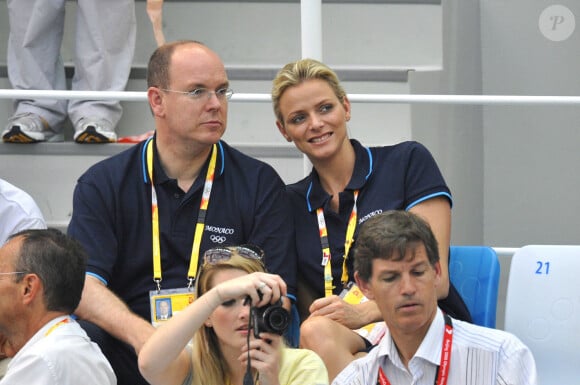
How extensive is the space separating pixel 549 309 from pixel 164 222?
1.01m

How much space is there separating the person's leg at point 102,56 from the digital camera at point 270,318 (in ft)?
6.89

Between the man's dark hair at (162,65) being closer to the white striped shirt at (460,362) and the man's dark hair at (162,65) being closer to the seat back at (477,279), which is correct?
the seat back at (477,279)

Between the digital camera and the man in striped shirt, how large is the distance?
23 cm

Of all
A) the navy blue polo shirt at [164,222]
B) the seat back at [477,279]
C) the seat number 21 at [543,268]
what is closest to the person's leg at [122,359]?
the navy blue polo shirt at [164,222]

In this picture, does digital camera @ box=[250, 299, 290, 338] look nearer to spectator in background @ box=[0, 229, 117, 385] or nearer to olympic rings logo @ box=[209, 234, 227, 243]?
spectator in background @ box=[0, 229, 117, 385]

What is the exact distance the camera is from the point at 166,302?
9.82ft

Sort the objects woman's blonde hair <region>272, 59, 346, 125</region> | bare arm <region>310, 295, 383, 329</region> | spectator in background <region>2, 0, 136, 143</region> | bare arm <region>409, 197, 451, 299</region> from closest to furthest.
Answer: bare arm <region>310, 295, 383, 329</region> → bare arm <region>409, 197, 451, 299</region> → woman's blonde hair <region>272, 59, 346, 125</region> → spectator in background <region>2, 0, 136, 143</region>

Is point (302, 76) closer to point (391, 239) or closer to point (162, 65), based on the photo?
point (162, 65)

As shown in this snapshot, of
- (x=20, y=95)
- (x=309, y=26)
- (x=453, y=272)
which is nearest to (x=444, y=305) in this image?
(x=453, y=272)

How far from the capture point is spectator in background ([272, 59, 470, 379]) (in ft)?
9.89

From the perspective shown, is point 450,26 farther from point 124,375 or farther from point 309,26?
point 124,375

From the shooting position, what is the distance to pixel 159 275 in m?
3.03

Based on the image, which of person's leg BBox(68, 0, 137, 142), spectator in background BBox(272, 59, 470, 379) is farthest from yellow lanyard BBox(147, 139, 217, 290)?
person's leg BBox(68, 0, 137, 142)

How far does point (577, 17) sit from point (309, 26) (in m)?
1.80
